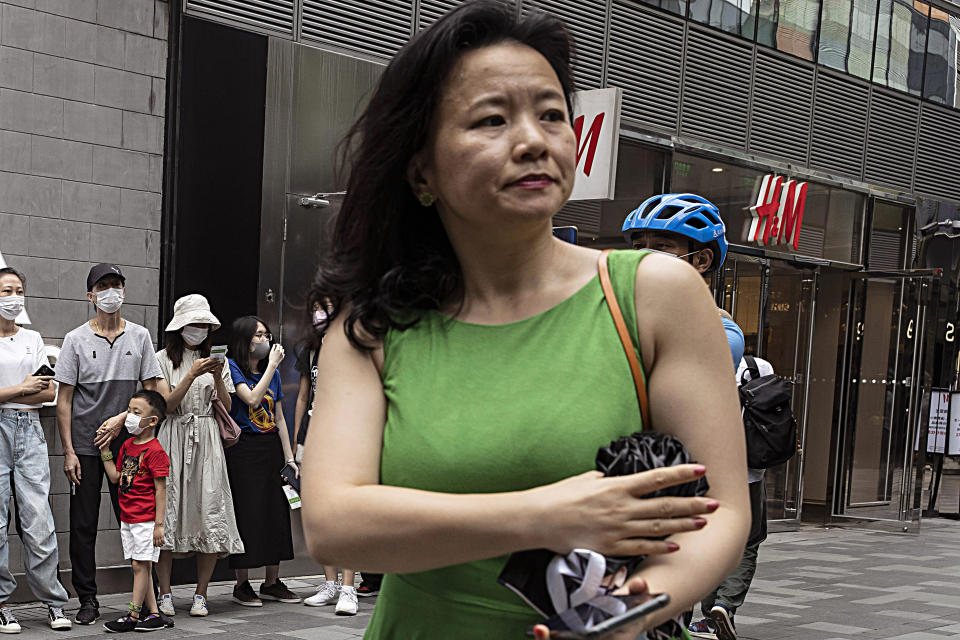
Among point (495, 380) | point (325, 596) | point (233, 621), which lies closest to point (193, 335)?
point (233, 621)

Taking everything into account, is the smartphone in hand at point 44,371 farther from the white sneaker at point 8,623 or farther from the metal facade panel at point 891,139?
the metal facade panel at point 891,139

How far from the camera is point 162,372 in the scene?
26.8ft

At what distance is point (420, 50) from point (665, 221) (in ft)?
12.3

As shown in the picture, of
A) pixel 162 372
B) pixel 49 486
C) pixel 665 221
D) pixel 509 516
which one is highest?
pixel 665 221

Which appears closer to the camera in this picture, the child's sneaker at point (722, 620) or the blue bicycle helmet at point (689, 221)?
the blue bicycle helmet at point (689, 221)

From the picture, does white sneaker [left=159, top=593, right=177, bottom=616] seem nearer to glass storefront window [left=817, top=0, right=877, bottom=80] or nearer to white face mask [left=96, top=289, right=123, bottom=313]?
white face mask [left=96, top=289, right=123, bottom=313]

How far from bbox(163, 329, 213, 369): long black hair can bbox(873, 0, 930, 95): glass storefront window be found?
1077cm

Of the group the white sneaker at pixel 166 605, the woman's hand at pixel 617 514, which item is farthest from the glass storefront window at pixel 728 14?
the woman's hand at pixel 617 514

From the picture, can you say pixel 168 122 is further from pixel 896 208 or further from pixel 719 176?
pixel 896 208

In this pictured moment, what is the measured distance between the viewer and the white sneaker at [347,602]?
8219 millimetres

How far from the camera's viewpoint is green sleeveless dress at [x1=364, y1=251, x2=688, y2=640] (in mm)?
1695

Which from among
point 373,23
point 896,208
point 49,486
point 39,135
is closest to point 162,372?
point 49,486

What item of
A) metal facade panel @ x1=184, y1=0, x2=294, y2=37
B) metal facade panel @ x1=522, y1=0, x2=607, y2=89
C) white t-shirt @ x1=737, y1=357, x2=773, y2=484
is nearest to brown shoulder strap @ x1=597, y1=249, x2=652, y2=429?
white t-shirt @ x1=737, y1=357, x2=773, y2=484

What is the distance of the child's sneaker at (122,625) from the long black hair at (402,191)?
5.91 m
